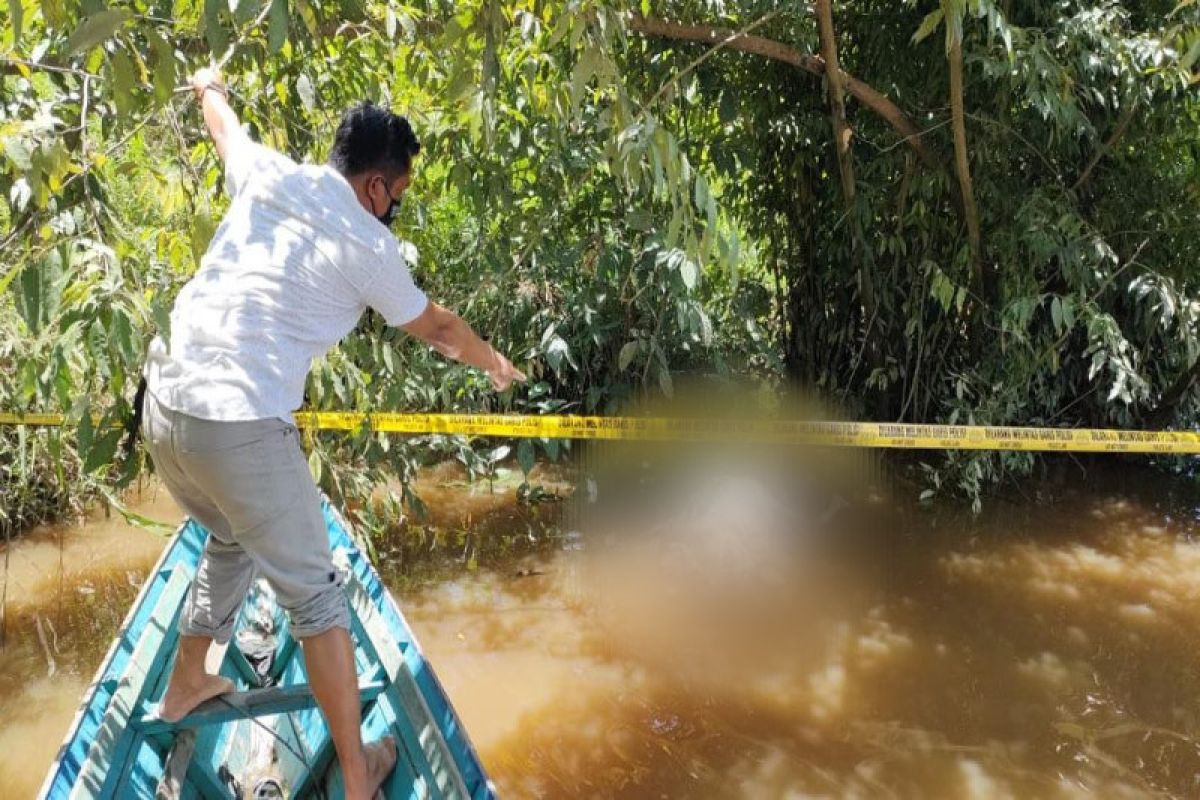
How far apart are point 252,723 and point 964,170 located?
327 centimetres

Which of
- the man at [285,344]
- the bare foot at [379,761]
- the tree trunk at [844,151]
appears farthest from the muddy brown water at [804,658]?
the man at [285,344]

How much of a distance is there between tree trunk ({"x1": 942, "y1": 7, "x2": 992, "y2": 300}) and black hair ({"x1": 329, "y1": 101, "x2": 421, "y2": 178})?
2.35 metres

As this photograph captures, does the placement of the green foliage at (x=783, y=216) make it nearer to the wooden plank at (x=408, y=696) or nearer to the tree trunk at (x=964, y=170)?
the tree trunk at (x=964, y=170)

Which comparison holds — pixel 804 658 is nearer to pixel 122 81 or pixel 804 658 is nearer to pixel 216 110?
pixel 216 110

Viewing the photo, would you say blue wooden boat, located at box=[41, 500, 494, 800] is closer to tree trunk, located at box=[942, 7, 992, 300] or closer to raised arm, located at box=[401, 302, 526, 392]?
raised arm, located at box=[401, 302, 526, 392]

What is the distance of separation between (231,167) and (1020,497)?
4.02 m

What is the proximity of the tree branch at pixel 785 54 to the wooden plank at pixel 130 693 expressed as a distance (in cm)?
234

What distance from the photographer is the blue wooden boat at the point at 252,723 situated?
1901mm

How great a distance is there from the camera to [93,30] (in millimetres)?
1217

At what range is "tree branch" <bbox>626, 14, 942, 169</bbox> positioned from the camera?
11.8 ft

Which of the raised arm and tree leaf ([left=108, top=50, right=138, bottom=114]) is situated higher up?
tree leaf ([left=108, top=50, right=138, bottom=114])

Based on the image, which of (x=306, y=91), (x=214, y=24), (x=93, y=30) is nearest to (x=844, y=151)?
(x=306, y=91)

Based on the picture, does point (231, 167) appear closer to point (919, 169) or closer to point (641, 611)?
point (641, 611)

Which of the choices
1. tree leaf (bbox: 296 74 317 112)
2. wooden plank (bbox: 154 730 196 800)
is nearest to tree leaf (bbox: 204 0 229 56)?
wooden plank (bbox: 154 730 196 800)
